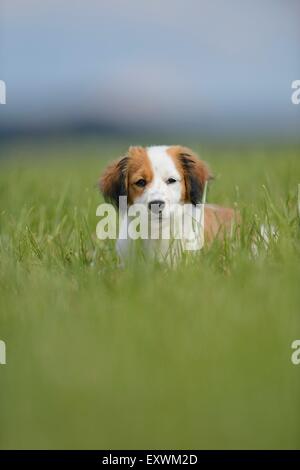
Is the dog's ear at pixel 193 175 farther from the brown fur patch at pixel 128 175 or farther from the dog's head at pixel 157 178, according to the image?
the brown fur patch at pixel 128 175

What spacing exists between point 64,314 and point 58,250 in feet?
3.39

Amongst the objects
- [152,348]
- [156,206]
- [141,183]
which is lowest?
[152,348]

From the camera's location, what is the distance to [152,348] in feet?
8.68

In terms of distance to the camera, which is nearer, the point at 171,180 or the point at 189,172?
the point at 171,180

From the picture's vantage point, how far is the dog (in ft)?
13.0

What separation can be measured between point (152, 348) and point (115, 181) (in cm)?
173

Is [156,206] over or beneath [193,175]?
beneath

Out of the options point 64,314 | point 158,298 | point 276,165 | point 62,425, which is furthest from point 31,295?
point 276,165

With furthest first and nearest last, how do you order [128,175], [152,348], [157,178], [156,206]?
[128,175]
[157,178]
[156,206]
[152,348]

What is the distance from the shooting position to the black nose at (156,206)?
152 inches

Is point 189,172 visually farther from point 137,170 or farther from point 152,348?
point 152,348

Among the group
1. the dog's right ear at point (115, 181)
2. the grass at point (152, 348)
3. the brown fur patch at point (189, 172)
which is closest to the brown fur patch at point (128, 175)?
the dog's right ear at point (115, 181)

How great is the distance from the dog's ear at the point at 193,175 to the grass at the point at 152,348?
0.41 m

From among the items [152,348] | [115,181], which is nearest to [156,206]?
[115,181]
